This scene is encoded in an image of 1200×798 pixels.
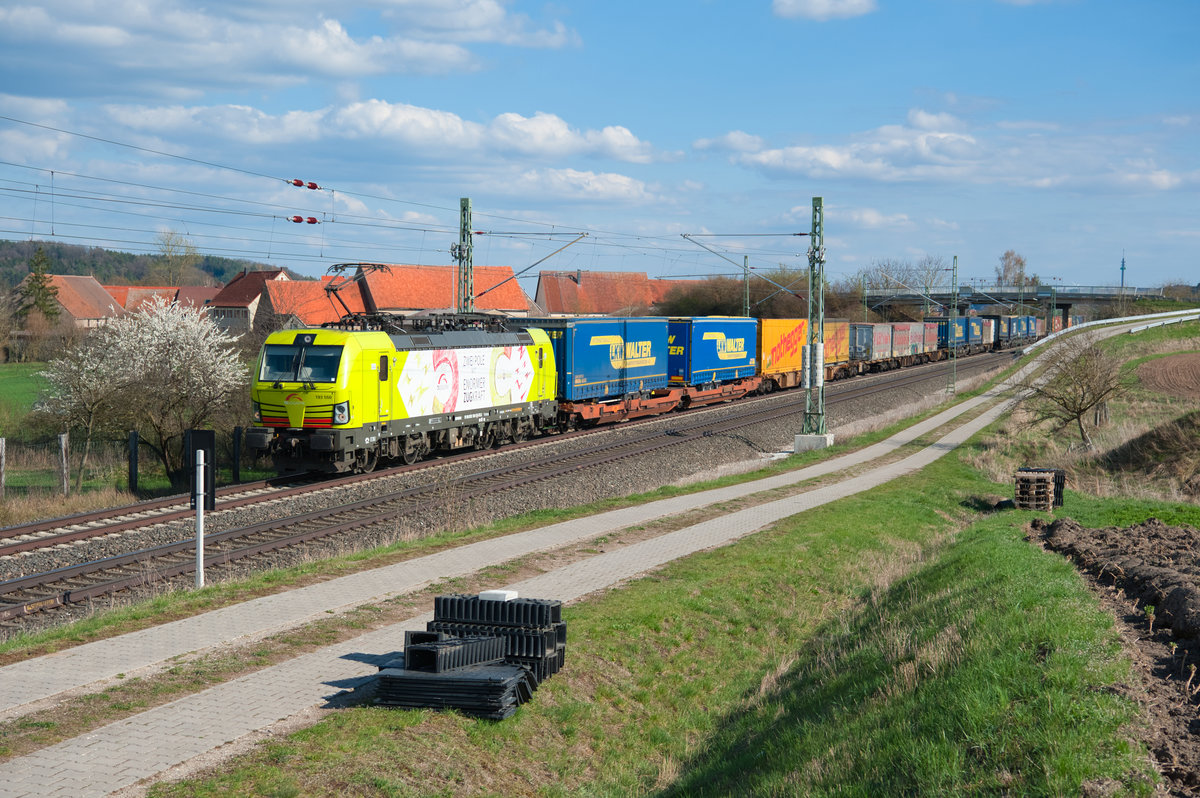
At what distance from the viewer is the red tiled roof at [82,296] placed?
290ft

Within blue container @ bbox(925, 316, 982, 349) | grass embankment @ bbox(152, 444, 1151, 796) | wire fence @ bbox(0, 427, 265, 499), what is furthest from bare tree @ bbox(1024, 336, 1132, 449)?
blue container @ bbox(925, 316, 982, 349)

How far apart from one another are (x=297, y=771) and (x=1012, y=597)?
7203mm

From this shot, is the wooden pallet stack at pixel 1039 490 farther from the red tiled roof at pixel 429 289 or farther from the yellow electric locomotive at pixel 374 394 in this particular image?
the red tiled roof at pixel 429 289

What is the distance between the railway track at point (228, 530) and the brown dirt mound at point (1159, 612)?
450 inches

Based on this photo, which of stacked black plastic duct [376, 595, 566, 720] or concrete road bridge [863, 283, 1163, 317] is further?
concrete road bridge [863, 283, 1163, 317]

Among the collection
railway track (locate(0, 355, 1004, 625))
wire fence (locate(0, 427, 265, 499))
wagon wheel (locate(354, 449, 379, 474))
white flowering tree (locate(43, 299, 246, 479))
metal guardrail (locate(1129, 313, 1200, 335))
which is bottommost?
wire fence (locate(0, 427, 265, 499))

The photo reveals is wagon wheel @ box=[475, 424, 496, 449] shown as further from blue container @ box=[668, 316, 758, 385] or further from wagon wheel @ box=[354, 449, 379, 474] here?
blue container @ box=[668, 316, 758, 385]

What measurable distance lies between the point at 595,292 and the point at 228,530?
77.4 meters

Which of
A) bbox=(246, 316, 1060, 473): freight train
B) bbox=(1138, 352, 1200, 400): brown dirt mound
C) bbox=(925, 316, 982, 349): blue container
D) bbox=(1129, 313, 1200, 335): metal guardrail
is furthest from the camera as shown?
bbox=(1129, 313, 1200, 335): metal guardrail

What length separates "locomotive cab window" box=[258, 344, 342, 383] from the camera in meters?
21.0

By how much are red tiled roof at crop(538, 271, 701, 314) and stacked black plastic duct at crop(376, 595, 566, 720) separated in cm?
7868

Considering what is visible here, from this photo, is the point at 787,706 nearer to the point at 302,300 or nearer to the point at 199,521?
the point at 199,521

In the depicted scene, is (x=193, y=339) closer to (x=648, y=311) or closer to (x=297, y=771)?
(x=297, y=771)

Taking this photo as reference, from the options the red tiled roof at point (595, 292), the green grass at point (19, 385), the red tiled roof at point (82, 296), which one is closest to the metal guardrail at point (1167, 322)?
the red tiled roof at point (595, 292)
